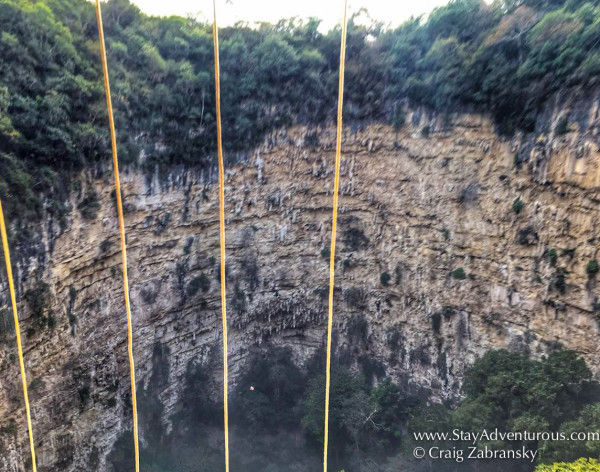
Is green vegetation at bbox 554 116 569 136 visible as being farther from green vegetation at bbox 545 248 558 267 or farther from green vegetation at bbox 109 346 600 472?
green vegetation at bbox 109 346 600 472

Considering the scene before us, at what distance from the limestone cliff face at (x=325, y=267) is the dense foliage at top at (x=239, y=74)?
935 millimetres

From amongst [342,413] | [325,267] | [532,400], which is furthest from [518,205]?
[342,413]

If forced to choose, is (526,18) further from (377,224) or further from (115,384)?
(115,384)

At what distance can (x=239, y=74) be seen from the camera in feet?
55.6

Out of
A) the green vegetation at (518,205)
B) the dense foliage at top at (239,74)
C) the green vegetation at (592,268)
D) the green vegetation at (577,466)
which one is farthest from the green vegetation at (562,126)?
the green vegetation at (577,466)

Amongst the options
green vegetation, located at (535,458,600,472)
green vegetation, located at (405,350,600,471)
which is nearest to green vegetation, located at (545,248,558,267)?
green vegetation, located at (405,350,600,471)

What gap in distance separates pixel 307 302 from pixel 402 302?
3.91 metres

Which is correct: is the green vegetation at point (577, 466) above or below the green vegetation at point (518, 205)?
below

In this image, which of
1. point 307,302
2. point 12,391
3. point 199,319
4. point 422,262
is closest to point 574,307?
point 422,262

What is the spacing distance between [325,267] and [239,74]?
319 inches

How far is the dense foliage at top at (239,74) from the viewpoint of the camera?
1181 centimetres

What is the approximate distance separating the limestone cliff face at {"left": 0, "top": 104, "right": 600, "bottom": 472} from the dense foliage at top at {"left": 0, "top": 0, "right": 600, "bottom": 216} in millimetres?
935

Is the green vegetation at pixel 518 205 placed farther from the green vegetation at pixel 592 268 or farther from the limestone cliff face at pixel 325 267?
the green vegetation at pixel 592 268

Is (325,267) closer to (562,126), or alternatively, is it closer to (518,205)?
(518,205)
